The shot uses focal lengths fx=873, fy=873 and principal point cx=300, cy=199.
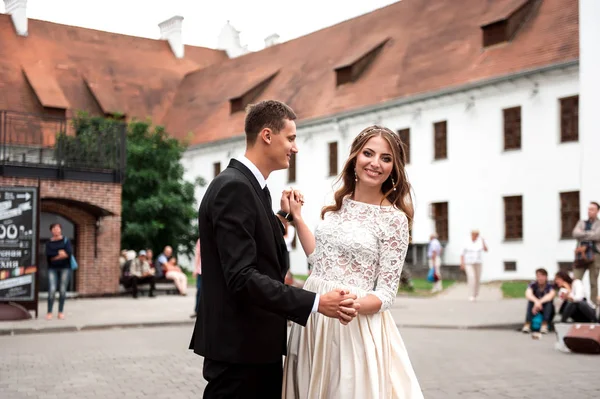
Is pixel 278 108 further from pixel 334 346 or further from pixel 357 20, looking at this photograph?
pixel 357 20

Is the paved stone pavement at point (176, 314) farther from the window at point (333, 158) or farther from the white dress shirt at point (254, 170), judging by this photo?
the window at point (333, 158)

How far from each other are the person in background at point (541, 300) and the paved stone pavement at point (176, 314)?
98 cm

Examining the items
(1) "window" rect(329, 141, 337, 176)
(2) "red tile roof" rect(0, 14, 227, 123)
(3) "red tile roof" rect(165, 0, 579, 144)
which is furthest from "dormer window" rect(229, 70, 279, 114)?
(1) "window" rect(329, 141, 337, 176)

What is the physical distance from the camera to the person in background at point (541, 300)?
14.6 metres

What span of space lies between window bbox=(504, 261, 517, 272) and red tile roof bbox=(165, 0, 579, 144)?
22.0 ft

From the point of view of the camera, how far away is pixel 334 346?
3.91 meters

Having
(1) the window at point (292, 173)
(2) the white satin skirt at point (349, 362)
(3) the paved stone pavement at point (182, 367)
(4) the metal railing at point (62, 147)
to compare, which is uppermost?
(1) the window at point (292, 173)

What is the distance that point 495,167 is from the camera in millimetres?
31766

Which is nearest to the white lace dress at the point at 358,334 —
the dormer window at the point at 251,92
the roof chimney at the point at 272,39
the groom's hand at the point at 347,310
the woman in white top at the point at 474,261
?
the groom's hand at the point at 347,310

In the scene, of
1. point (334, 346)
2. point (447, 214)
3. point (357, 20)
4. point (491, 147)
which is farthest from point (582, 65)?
point (357, 20)

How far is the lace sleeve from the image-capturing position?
391 cm

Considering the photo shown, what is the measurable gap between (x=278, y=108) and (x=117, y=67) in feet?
167

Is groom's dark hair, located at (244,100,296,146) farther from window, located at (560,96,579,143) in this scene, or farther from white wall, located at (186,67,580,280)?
window, located at (560,96,579,143)

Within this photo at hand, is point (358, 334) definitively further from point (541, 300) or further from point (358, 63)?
point (358, 63)
